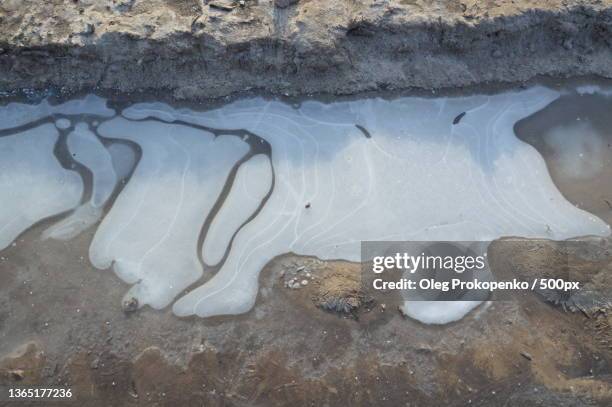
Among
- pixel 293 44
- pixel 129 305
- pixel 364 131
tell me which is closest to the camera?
pixel 129 305

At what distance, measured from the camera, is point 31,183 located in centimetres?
941

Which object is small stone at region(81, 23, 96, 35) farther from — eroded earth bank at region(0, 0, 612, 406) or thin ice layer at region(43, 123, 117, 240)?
thin ice layer at region(43, 123, 117, 240)

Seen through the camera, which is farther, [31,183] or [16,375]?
[31,183]

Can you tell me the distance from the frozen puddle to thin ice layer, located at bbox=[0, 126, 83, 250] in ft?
0.08

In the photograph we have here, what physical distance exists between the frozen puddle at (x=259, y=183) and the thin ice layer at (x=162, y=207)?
0.02 m

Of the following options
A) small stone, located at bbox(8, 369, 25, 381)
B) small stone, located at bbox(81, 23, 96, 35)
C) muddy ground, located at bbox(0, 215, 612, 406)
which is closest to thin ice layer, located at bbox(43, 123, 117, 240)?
muddy ground, located at bbox(0, 215, 612, 406)

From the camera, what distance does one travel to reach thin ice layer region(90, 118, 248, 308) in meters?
8.79

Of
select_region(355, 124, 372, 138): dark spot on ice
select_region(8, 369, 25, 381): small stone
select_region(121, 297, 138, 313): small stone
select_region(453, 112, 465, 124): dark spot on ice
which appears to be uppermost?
select_region(453, 112, 465, 124): dark spot on ice

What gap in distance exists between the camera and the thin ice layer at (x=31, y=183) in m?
9.13

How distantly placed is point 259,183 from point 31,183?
4.62 metres

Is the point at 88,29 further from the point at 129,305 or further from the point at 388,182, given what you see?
the point at 388,182

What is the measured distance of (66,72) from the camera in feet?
32.7

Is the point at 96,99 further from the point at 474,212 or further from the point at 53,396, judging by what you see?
the point at 474,212

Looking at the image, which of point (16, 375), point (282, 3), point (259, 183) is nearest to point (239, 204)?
point (259, 183)
